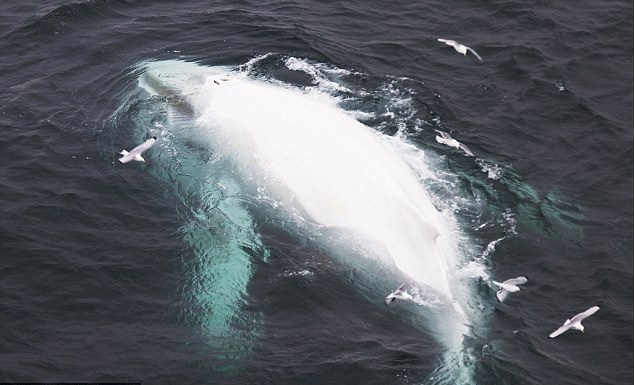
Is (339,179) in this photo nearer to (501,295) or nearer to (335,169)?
(335,169)

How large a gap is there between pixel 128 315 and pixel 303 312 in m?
5.47

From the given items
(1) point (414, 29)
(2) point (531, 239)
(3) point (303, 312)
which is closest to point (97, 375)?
(3) point (303, 312)

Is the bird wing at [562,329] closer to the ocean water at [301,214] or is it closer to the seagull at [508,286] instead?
the ocean water at [301,214]

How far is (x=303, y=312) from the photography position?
97.1 feet

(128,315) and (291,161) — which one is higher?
(291,161)

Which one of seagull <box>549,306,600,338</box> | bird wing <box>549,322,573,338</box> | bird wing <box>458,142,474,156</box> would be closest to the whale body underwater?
bird wing <box>458,142,474,156</box>

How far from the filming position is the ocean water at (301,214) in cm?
2819

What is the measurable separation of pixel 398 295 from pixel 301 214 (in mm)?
5160

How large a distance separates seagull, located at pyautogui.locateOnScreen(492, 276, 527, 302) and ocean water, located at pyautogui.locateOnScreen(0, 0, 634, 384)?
1.16 feet

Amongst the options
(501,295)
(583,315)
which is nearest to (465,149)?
(501,295)

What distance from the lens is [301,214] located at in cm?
3225

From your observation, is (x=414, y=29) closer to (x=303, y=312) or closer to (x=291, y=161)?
(x=291, y=161)

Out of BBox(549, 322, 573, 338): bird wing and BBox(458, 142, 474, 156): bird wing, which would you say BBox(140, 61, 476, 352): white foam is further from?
BBox(549, 322, 573, 338): bird wing

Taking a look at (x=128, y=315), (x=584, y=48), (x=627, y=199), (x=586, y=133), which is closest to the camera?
(x=128, y=315)
